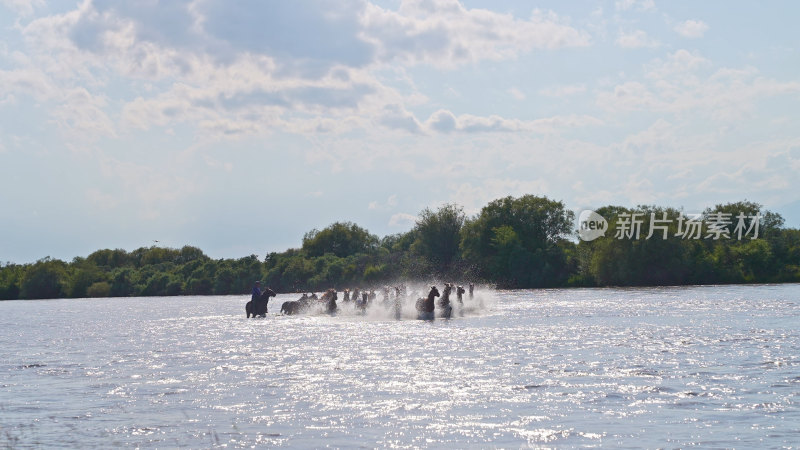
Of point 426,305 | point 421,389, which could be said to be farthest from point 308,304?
point 421,389

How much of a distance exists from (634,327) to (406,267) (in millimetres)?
89789

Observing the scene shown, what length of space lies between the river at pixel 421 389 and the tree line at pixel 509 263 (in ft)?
220

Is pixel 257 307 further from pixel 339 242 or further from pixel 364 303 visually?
pixel 339 242

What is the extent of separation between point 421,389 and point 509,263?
95.1m

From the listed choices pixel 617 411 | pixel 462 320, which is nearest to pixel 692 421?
pixel 617 411

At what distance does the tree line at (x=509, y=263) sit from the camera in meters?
99.4

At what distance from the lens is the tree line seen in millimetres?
99438

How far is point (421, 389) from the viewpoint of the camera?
18094 mm

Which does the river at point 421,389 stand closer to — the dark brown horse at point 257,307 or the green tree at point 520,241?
the dark brown horse at point 257,307

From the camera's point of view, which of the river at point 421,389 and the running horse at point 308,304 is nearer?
the river at point 421,389

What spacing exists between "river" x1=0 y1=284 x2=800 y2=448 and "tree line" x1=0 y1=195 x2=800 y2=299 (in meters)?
67.1

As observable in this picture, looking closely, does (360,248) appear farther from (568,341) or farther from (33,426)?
(33,426)

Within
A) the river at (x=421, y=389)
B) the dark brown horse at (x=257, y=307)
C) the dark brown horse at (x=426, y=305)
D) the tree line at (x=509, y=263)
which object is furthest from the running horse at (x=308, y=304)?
the tree line at (x=509, y=263)

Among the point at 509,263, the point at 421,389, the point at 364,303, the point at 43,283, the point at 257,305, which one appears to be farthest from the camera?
the point at 43,283
